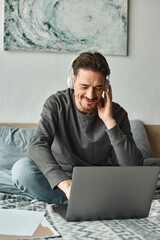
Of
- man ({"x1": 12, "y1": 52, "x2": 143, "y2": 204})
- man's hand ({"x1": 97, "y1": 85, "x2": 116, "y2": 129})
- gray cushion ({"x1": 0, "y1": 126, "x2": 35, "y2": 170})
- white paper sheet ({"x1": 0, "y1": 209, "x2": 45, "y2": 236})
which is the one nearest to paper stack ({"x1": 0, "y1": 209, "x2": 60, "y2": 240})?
white paper sheet ({"x1": 0, "y1": 209, "x2": 45, "y2": 236})

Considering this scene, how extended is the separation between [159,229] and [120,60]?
6.64ft

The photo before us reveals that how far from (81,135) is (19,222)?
0.78 m

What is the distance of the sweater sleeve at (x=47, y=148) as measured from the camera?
4.75 ft

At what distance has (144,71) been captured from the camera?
312cm

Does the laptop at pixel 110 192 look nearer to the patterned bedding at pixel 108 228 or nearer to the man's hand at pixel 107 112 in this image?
the patterned bedding at pixel 108 228

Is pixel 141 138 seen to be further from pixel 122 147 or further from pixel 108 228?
pixel 108 228

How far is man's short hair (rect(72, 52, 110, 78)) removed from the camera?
1760mm

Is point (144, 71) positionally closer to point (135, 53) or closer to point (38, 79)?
point (135, 53)

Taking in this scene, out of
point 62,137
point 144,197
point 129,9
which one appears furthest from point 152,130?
point 144,197

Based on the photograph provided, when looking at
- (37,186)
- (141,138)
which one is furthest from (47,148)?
(141,138)

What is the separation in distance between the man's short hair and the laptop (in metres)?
0.65

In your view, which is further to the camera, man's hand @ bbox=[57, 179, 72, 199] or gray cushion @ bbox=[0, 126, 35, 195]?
gray cushion @ bbox=[0, 126, 35, 195]

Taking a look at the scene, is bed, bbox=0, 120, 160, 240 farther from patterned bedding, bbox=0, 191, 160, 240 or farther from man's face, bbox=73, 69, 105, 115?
man's face, bbox=73, 69, 105, 115

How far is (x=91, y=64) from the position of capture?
1761 mm
